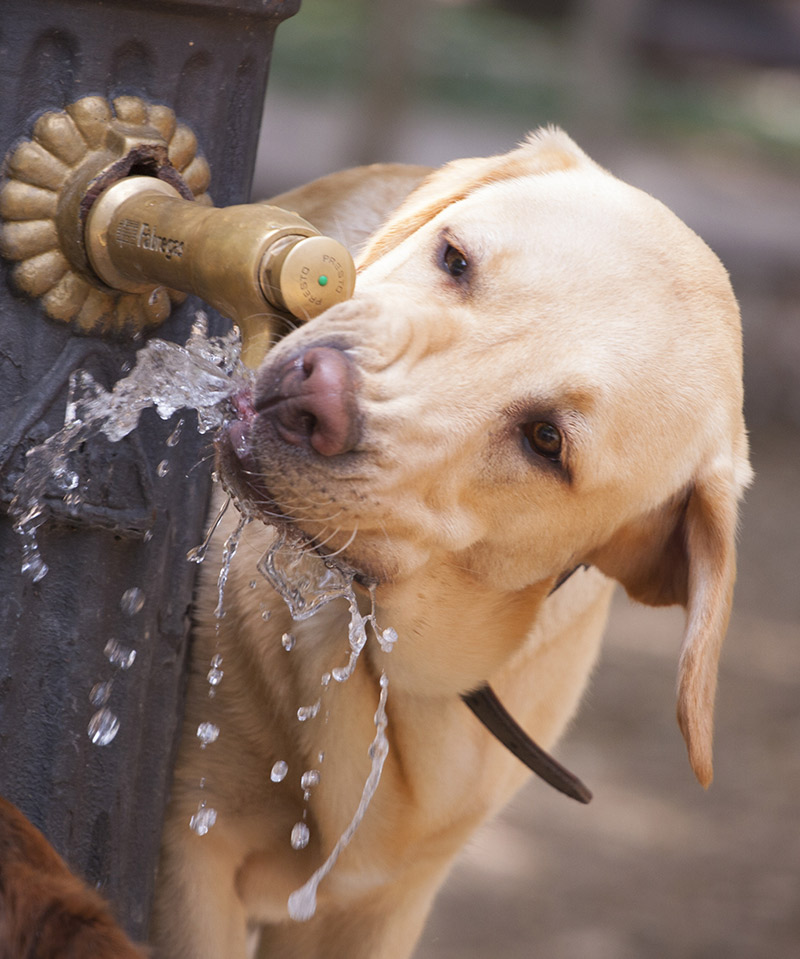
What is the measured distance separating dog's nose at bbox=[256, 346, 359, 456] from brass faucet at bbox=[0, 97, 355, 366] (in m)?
0.09

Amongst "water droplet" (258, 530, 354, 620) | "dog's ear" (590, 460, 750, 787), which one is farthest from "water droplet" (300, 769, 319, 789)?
"dog's ear" (590, 460, 750, 787)

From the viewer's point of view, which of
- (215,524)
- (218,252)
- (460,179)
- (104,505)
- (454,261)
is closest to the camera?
(218,252)

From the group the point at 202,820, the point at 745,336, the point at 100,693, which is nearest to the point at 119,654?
the point at 100,693

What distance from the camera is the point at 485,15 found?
14.3 meters

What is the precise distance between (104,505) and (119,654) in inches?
8.2

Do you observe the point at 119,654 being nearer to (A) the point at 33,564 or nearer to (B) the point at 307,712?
(A) the point at 33,564

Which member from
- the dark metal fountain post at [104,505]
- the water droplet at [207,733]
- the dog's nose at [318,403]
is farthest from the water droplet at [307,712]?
the dog's nose at [318,403]

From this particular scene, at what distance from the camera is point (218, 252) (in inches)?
53.3

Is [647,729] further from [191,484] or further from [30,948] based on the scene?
[30,948]

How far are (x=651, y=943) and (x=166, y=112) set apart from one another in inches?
127

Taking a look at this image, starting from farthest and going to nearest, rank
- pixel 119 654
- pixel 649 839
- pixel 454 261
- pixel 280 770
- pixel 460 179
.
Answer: pixel 649 839, pixel 460 179, pixel 280 770, pixel 454 261, pixel 119 654

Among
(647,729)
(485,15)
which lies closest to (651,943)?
(647,729)

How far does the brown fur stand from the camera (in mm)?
1117

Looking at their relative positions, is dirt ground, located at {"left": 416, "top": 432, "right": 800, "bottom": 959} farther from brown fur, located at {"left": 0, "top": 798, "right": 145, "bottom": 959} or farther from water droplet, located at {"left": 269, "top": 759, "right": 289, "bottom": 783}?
brown fur, located at {"left": 0, "top": 798, "right": 145, "bottom": 959}
